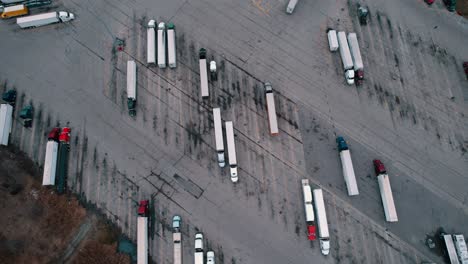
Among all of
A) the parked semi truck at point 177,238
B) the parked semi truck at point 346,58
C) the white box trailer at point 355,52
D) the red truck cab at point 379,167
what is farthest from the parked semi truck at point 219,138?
the white box trailer at point 355,52

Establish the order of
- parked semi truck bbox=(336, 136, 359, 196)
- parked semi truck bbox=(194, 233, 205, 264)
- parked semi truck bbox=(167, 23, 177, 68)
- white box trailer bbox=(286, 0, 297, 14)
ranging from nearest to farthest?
1. parked semi truck bbox=(194, 233, 205, 264)
2. parked semi truck bbox=(336, 136, 359, 196)
3. parked semi truck bbox=(167, 23, 177, 68)
4. white box trailer bbox=(286, 0, 297, 14)

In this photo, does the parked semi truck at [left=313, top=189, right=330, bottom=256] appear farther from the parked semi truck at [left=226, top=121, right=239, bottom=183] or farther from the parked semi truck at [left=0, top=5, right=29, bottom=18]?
the parked semi truck at [left=0, top=5, right=29, bottom=18]

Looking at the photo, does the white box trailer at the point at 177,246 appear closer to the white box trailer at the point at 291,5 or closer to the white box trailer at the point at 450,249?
A: the white box trailer at the point at 450,249

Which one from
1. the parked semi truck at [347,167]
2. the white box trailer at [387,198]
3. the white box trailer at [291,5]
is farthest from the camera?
the white box trailer at [291,5]

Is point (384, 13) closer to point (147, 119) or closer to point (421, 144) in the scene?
point (421, 144)

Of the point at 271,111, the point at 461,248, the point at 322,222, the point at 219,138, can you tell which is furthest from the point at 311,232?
the point at 461,248

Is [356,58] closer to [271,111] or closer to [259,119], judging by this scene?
[271,111]

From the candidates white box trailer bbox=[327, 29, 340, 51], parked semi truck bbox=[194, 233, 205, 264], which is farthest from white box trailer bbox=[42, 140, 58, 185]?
white box trailer bbox=[327, 29, 340, 51]
